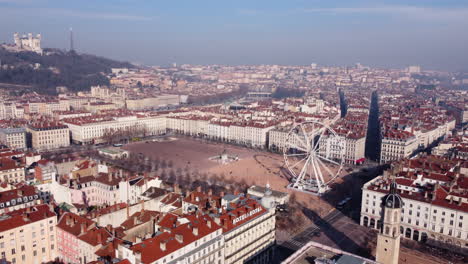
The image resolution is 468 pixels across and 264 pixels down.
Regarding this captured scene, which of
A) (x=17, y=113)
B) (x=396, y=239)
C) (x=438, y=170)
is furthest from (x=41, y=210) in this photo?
(x=17, y=113)

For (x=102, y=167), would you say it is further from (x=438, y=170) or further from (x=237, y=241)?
(x=438, y=170)

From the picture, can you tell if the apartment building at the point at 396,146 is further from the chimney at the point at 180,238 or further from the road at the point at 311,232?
the chimney at the point at 180,238

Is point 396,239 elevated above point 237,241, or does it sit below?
above

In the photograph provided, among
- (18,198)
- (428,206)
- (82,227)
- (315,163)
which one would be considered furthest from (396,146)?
(18,198)

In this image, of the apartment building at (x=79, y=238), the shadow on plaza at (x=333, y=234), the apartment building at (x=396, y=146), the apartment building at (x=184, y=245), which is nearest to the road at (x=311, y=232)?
the shadow on plaza at (x=333, y=234)

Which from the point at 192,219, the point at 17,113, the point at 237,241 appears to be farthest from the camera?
the point at 17,113

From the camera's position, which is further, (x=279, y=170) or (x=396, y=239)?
(x=279, y=170)
